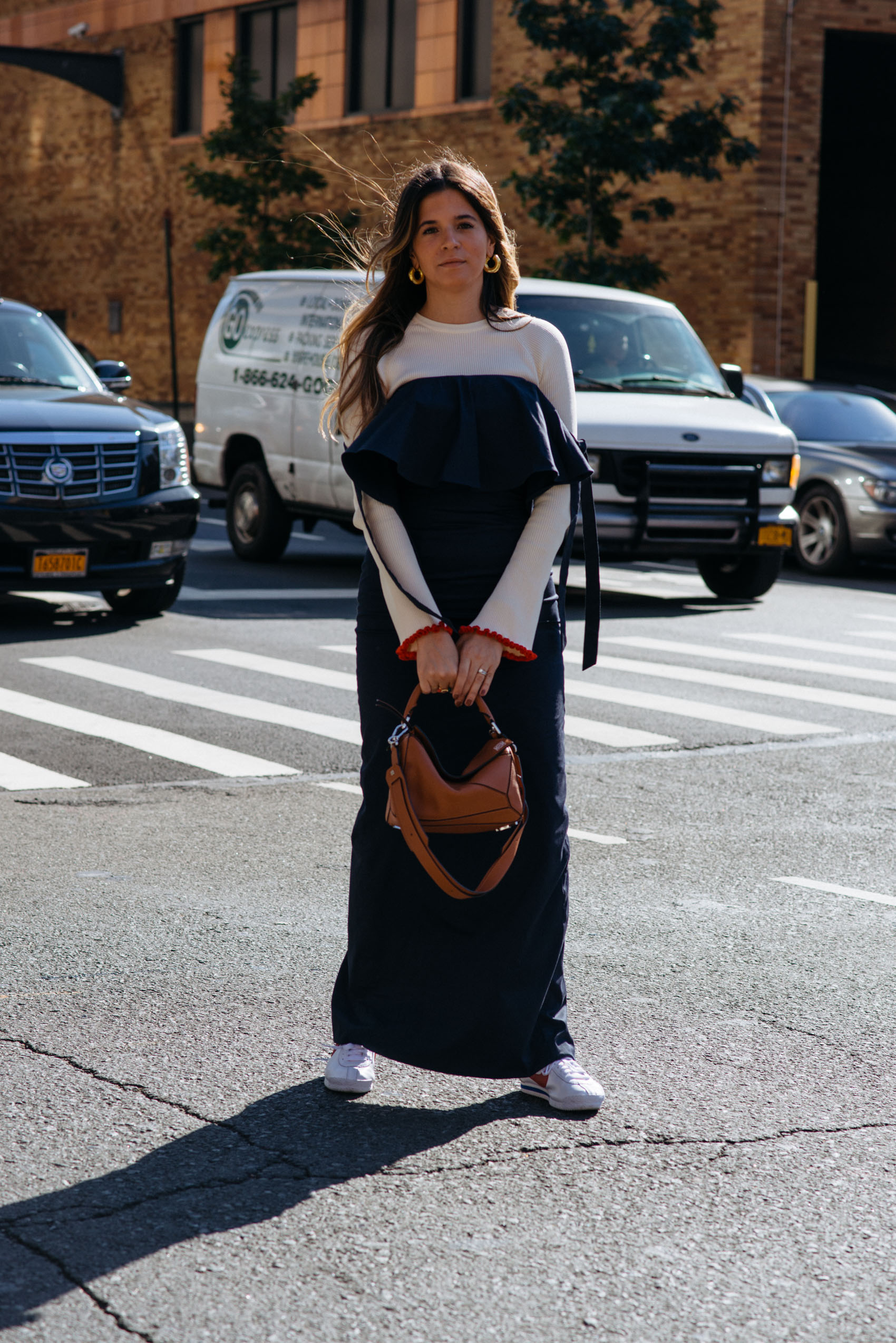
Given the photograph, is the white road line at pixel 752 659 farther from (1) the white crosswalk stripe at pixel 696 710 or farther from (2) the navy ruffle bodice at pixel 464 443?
(2) the navy ruffle bodice at pixel 464 443

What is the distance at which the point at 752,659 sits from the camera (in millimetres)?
11078

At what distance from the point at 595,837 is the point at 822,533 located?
34.7 feet

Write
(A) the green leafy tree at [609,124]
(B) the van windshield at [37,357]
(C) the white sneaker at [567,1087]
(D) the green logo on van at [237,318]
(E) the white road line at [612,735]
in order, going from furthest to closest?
(A) the green leafy tree at [609,124] → (D) the green logo on van at [237,318] → (B) the van windshield at [37,357] → (E) the white road line at [612,735] → (C) the white sneaker at [567,1087]

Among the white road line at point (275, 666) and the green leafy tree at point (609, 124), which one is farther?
the green leafy tree at point (609, 124)

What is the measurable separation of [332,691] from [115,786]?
8.15ft

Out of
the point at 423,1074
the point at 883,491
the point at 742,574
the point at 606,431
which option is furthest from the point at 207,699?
the point at 883,491

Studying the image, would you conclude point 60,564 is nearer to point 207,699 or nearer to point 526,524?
point 207,699

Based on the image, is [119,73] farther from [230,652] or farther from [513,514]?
[513,514]

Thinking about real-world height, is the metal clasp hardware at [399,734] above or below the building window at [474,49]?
below

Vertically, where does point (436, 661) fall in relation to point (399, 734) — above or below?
Answer: above

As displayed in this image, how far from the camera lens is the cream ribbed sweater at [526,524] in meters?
3.71

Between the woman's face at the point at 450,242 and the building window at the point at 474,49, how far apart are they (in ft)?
87.6

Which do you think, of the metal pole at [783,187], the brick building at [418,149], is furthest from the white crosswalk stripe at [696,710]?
the metal pole at [783,187]

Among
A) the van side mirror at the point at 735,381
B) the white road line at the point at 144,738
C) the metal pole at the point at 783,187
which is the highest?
the metal pole at the point at 783,187
